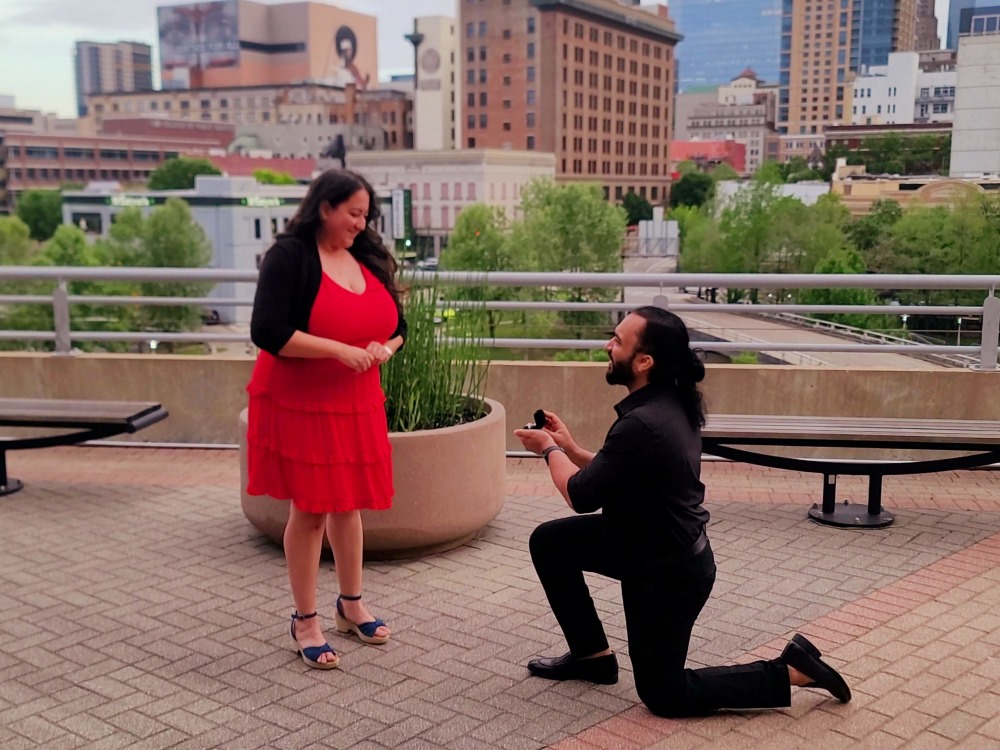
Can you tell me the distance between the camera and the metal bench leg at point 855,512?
19.2ft

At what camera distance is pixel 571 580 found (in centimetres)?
382

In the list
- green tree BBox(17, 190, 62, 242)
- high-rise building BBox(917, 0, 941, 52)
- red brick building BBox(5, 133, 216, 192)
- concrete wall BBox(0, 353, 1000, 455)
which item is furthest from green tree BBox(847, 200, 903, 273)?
red brick building BBox(5, 133, 216, 192)

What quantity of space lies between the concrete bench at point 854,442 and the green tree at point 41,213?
350 feet

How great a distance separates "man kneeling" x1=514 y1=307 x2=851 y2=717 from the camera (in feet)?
11.1

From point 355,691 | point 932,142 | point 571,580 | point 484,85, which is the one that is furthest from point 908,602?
point 484,85

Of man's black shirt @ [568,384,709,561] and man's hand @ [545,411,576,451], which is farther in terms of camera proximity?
man's hand @ [545,411,576,451]

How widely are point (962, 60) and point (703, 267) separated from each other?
110ft

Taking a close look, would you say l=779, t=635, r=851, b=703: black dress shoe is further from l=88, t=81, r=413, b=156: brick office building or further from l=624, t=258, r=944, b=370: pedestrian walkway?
l=88, t=81, r=413, b=156: brick office building

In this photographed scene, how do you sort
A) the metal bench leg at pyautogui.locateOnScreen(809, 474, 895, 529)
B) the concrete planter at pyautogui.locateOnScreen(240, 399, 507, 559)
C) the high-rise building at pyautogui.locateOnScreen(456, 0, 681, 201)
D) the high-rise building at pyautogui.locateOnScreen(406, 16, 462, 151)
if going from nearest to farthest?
the concrete planter at pyautogui.locateOnScreen(240, 399, 507, 559), the metal bench leg at pyautogui.locateOnScreen(809, 474, 895, 529), the high-rise building at pyautogui.locateOnScreen(456, 0, 681, 201), the high-rise building at pyautogui.locateOnScreen(406, 16, 462, 151)

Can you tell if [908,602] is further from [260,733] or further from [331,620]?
[260,733]

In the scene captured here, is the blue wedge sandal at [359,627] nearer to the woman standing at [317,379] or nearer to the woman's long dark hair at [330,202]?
the woman standing at [317,379]

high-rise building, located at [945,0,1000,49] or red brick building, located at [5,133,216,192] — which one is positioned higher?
red brick building, located at [5,133,216,192]

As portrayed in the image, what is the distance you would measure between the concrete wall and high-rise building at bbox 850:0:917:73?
34.5 m

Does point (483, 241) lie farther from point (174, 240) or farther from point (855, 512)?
point (855, 512)
